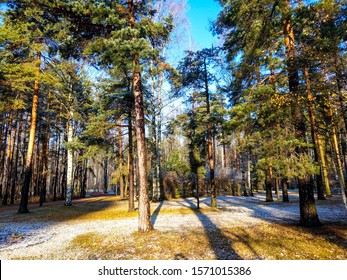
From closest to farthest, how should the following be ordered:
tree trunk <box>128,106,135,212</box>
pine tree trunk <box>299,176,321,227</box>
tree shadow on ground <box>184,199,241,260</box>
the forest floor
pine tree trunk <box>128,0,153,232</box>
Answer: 1. tree shadow on ground <box>184,199,241,260</box>
2. the forest floor
3. pine tree trunk <box>299,176,321,227</box>
4. pine tree trunk <box>128,0,153,232</box>
5. tree trunk <box>128,106,135,212</box>

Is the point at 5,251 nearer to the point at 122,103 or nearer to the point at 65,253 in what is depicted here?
the point at 65,253

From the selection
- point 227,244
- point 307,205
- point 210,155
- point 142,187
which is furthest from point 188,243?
point 210,155

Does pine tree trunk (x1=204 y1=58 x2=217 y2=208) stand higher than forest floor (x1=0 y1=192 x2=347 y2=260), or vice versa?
pine tree trunk (x1=204 y1=58 x2=217 y2=208)

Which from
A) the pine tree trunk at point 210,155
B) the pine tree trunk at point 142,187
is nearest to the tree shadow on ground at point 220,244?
the pine tree trunk at point 142,187

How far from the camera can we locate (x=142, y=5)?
783 centimetres

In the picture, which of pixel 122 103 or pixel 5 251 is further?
pixel 122 103

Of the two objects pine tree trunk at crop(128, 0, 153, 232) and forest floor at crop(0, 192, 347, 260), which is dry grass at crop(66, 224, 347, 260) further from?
pine tree trunk at crop(128, 0, 153, 232)

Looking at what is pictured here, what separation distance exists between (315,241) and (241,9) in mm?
7253

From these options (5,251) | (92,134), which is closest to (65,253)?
(5,251)

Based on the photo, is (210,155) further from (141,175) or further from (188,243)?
(188,243)

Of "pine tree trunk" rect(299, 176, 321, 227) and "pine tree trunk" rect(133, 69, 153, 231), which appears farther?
"pine tree trunk" rect(133, 69, 153, 231)

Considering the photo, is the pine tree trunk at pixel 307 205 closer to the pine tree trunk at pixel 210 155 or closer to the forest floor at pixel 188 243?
the forest floor at pixel 188 243

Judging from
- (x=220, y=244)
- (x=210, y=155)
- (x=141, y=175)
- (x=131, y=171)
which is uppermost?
(x=210, y=155)

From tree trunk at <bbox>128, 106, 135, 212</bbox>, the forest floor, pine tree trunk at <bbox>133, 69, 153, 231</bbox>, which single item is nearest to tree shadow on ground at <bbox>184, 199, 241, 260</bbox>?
the forest floor
